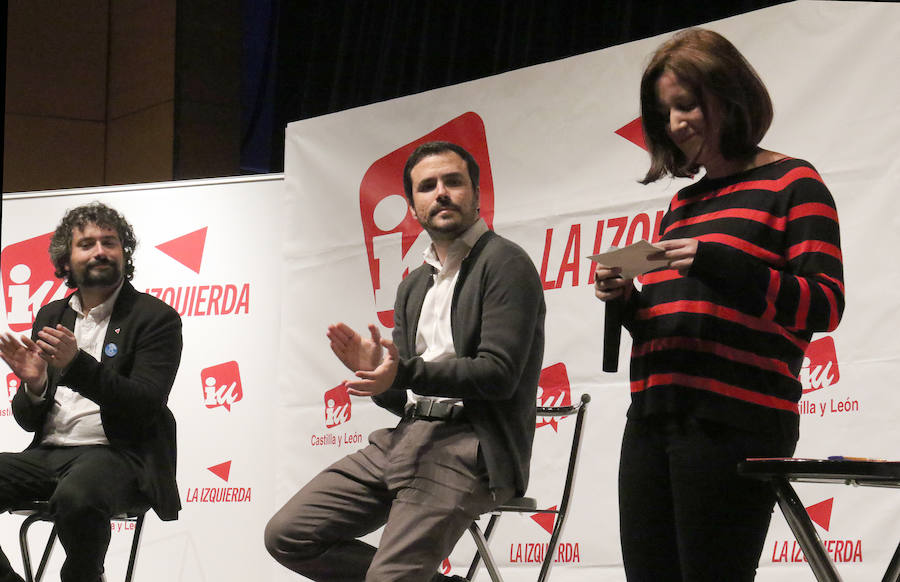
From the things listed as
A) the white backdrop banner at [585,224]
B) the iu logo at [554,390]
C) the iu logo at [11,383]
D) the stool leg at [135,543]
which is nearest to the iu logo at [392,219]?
the white backdrop banner at [585,224]

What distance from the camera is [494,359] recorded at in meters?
→ 2.27

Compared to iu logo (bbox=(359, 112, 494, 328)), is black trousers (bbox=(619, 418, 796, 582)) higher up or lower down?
lower down

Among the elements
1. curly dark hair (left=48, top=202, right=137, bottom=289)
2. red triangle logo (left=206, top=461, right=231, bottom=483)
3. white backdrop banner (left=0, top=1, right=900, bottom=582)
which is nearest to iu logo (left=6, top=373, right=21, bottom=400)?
white backdrop banner (left=0, top=1, right=900, bottom=582)

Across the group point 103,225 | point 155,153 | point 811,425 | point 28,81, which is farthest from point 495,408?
point 28,81

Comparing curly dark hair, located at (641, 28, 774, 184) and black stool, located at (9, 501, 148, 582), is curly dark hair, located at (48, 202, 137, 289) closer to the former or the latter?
black stool, located at (9, 501, 148, 582)

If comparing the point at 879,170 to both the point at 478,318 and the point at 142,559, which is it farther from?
the point at 142,559

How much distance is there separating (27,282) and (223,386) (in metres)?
1.15

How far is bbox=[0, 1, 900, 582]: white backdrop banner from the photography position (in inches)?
116

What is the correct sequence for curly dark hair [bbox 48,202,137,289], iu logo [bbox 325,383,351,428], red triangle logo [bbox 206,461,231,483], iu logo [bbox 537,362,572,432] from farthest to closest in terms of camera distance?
red triangle logo [bbox 206,461,231,483] → iu logo [bbox 325,383,351,428] → curly dark hair [bbox 48,202,137,289] → iu logo [bbox 537,362,572,432]

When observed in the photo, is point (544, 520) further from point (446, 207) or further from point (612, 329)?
point (612, 329)

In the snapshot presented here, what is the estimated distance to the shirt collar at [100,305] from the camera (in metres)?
3.59

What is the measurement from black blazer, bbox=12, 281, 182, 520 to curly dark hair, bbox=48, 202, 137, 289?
0.17 metres

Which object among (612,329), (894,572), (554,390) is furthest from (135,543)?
(894,572)

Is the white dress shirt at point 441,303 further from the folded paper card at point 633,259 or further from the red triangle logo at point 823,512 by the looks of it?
the red triangle logo at point 823,512
